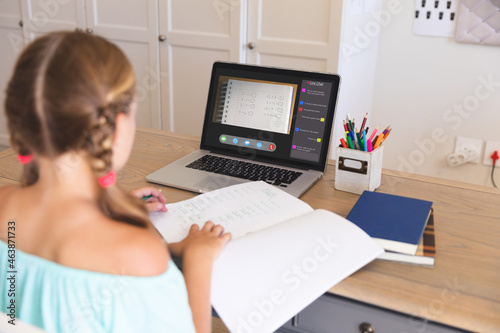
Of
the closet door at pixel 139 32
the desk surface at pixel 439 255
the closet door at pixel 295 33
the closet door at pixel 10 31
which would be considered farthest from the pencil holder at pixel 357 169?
the closet door at pixel 10 31

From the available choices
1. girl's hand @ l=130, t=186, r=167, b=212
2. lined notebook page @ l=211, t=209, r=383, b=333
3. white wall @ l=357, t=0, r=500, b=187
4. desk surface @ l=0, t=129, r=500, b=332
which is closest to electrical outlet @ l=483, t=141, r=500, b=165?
white wall @ l=357, t=0, r=500, b=187

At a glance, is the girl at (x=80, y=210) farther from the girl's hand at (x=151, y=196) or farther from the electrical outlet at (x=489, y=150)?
the electrical outlet at (x=489, y=150)

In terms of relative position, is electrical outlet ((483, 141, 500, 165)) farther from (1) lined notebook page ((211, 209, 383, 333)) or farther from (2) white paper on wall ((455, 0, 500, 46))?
(1) lined notebook page ((211, 209, 383, 333))

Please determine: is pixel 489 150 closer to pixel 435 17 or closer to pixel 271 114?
pixel 435 17

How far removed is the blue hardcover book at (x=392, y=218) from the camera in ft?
3.11

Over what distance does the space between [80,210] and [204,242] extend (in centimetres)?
25

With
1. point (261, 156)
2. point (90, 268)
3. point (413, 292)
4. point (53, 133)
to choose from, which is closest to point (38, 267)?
point (90, 268)

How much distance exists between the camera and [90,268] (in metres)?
0.73

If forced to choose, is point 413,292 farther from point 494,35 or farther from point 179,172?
point 494,35

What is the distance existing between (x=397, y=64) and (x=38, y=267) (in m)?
2.30

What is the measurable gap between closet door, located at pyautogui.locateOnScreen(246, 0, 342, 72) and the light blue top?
1799 millimetres

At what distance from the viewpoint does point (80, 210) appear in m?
0.75

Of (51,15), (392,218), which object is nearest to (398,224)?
(392,218)

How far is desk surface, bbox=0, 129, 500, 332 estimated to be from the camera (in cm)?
82
